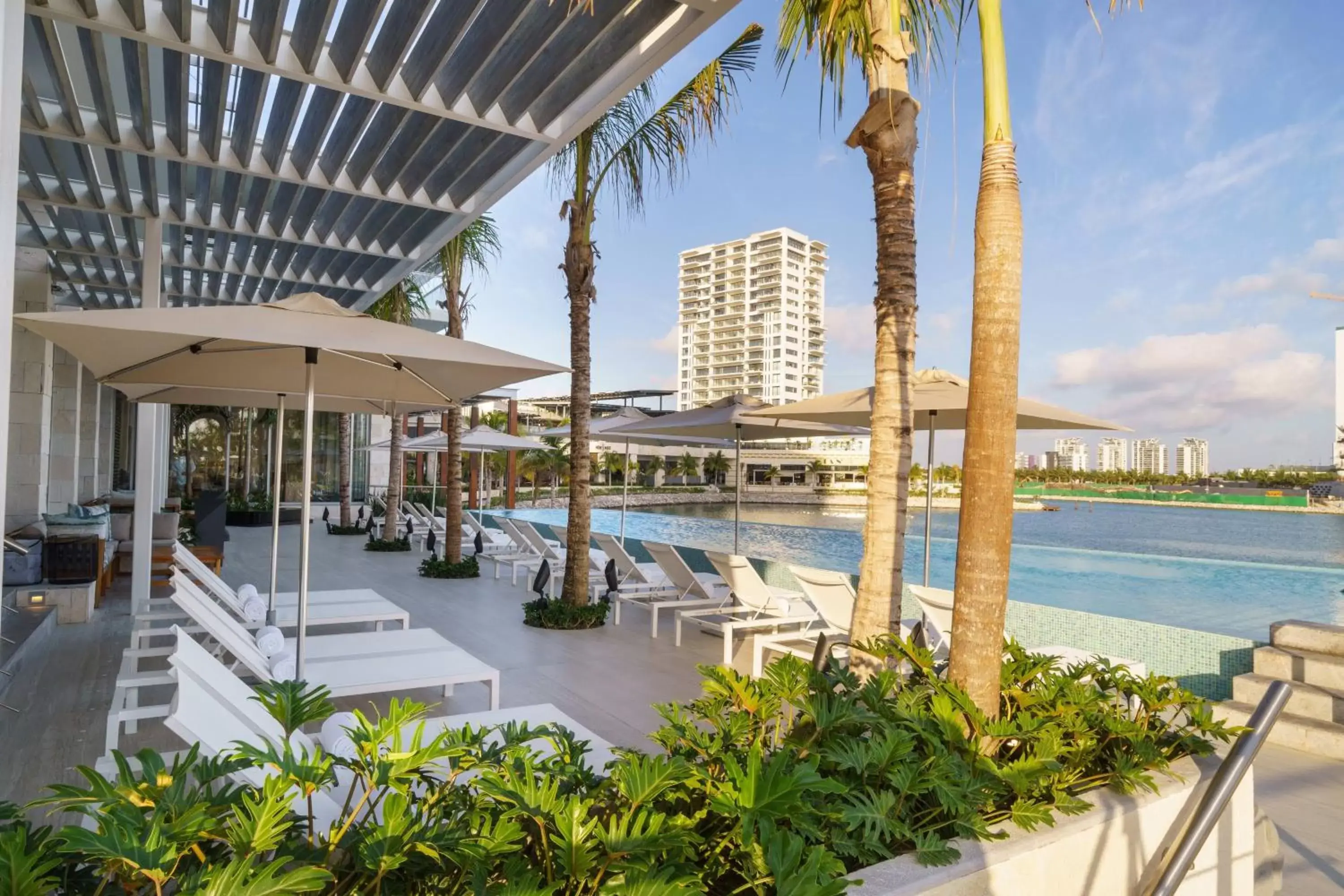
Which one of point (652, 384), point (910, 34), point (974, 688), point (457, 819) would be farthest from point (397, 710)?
point (652, 384)

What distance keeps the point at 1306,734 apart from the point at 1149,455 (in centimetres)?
11774

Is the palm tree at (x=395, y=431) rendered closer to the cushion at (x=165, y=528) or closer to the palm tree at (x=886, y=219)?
the cushion at (x=165, y=528)

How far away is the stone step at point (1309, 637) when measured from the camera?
17.5ft

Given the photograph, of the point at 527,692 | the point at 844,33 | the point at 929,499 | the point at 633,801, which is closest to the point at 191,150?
the point at 527,692

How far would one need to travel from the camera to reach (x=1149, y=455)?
4183 inches

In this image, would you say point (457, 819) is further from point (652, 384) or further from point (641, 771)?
point (652, 384)

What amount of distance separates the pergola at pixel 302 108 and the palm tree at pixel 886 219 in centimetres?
70

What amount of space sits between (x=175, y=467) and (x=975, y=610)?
989 inches

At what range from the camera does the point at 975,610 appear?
9.25ft

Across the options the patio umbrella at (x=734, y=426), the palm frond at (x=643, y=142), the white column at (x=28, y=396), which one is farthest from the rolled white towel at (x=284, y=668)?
the white column at (x=28, y=396)

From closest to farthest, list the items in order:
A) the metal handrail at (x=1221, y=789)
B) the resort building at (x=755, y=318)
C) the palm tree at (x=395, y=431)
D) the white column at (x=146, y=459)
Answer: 1. the metal handrail at (x=1221, y=789)
2. the white column at (x=146, y=459)
3. the palm tree at (x=395, y=431)
4. the resort building at (x=755, y=318)

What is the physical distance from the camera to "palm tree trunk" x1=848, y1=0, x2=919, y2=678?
12.5ft

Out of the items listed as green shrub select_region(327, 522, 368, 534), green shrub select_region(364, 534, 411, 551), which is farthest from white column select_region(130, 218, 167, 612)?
green shrub select_region(327, 522, 368, 534)

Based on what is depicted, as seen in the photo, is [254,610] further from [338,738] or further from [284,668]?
[338,738]
